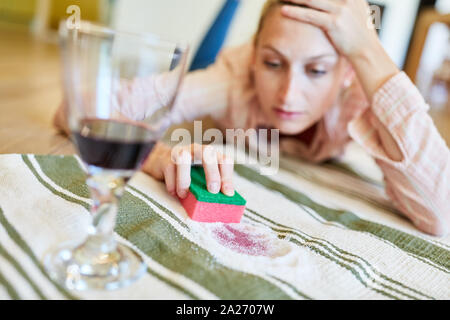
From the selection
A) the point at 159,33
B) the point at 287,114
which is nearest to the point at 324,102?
the point at 287,114

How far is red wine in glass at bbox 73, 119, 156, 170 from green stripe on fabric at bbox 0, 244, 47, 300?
0.10 m

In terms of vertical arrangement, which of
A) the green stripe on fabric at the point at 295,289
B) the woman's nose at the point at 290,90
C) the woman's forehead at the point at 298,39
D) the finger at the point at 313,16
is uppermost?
the finger at the point at 313,16

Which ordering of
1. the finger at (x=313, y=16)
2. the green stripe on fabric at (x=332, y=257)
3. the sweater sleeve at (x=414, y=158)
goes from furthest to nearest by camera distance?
the finger at (x=313, y=16) → the sweater sleeve at (x=414, y=158) → the green stripe on fabric at (x=332, y=257)

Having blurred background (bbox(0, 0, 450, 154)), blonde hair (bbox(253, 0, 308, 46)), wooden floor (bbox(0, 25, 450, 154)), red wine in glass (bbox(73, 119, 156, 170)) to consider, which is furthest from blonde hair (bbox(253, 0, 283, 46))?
red wine in glass (bbox(73, 119, 156, 170))

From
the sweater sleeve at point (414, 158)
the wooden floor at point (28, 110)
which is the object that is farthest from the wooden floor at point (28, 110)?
the sweater sleeve at point (414, 158)

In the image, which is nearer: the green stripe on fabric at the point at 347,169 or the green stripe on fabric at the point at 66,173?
the green stripe on fabric at the point at 66,173

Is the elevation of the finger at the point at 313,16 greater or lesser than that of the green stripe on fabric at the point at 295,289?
greater

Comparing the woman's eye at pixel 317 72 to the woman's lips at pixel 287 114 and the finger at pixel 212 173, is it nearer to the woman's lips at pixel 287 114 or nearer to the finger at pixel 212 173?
the woman's lips at pixel 287 114

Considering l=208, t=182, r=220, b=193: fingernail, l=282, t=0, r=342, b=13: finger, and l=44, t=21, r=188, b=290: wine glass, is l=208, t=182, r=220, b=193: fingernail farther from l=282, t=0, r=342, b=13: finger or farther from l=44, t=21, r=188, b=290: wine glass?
l=282, t=0, r=342, b=13: finger

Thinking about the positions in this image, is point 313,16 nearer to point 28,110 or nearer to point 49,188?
point 49,188

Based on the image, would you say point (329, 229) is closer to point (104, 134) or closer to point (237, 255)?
point (237, 255)

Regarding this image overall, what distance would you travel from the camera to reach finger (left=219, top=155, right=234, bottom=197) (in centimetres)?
56

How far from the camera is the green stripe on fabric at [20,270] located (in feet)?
1.14

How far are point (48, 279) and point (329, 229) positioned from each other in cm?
37
